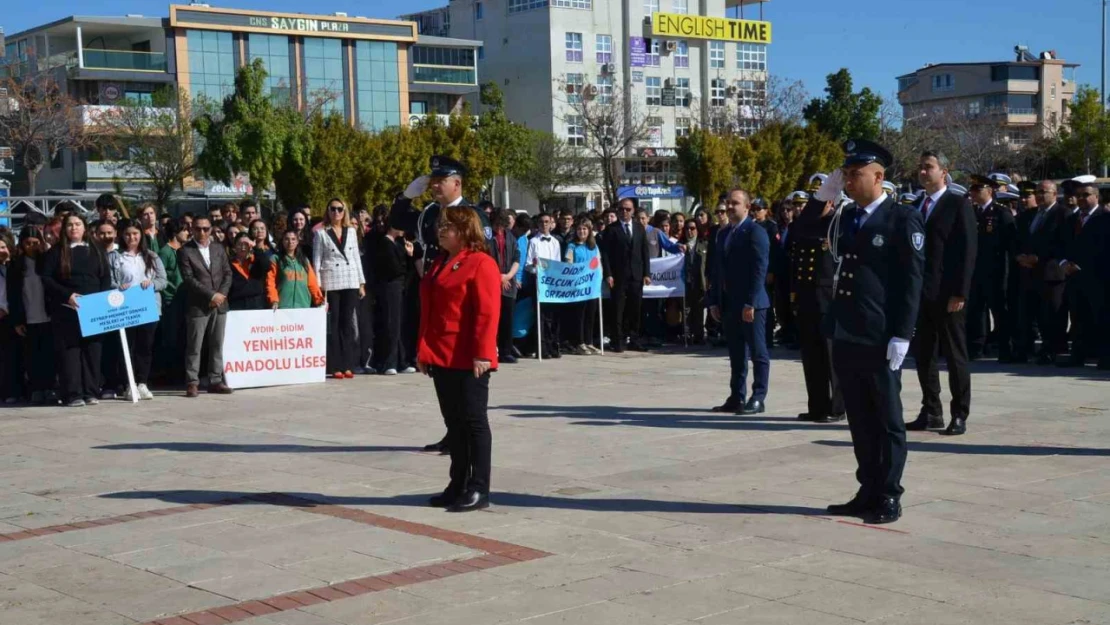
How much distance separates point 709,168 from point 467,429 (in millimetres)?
50025

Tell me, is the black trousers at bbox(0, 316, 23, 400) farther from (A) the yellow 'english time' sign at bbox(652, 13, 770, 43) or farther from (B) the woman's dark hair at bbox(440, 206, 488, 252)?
(A) the yellow 'english time' sign at bbox(652, 13, 770, 43)

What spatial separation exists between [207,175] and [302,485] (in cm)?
5805

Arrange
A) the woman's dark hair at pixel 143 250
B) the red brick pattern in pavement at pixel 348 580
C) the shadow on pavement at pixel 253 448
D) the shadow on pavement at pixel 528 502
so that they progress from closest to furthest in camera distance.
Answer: the red brick pattern in pavement at pixel 348 580, the shadow on pavement at pixel 528 502, the shadow on pavement at pixel 253 448, the woman's dark hair at pixel 143 250

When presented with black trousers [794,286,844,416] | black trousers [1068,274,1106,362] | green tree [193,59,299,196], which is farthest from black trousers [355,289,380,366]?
green tree [193,59,299,196]

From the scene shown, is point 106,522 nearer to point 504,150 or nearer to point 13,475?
point 13,475

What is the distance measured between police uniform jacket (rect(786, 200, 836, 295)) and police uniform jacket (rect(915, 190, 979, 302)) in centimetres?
79

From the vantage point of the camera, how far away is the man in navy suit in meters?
12.1

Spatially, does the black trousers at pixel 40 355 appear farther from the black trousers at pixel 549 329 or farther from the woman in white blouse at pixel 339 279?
the black trousers at pixel 549 329

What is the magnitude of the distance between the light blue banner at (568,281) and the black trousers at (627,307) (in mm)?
375

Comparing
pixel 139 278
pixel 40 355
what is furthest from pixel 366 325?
pixel 40 355

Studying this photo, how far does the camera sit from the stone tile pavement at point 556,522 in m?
6.14

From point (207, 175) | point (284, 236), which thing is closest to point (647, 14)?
point (207, 175)

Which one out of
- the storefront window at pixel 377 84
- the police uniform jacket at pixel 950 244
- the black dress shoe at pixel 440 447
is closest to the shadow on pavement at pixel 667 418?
the police uniform jacket at pixel 950 244

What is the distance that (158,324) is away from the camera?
15383mm
